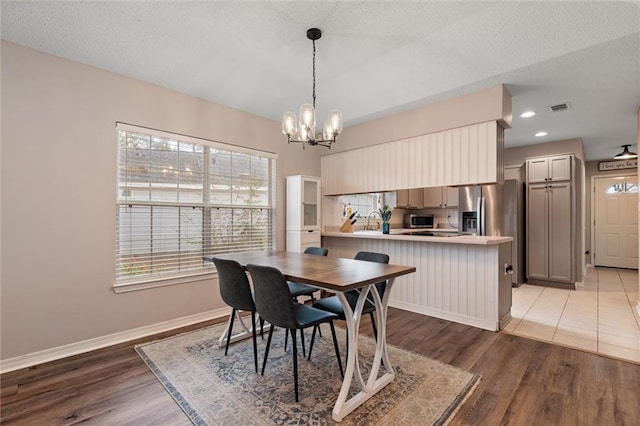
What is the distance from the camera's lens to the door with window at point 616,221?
648 centimetres

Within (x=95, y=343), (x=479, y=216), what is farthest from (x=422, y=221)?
(x=95, y=343)

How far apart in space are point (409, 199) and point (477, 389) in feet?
13.0

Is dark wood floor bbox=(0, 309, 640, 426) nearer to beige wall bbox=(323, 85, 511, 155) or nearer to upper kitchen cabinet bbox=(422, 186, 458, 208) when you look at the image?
beige wall bbox=(323, 85, 511, 155)

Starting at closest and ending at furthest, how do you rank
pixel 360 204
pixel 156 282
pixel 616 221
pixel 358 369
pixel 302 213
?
pixel 358 369
pixel 156 282
pixel 302 213
pixel 360 204
pixel 616 221

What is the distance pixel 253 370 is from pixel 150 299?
1523mm

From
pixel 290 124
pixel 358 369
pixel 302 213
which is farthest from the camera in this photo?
pixel 302 213

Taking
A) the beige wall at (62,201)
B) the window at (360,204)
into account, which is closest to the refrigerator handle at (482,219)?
the window at (360,204)

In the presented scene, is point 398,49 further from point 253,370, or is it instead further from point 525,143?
point 525,143

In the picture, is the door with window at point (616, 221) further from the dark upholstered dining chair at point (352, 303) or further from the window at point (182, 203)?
the window at point (182, 203)

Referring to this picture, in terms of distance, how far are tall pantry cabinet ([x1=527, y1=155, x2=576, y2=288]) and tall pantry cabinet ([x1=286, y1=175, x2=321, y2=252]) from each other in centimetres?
387

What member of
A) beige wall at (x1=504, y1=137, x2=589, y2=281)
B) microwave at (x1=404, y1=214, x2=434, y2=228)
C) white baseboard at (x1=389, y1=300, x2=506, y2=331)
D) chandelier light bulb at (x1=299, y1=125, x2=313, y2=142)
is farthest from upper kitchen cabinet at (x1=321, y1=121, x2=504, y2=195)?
beige wall at (x1=504, y1=137, x2=589, y2=281)

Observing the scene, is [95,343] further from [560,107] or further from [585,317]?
[560,107]

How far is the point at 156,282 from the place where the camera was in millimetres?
3158

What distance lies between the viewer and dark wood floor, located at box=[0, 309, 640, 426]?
1801 mm
